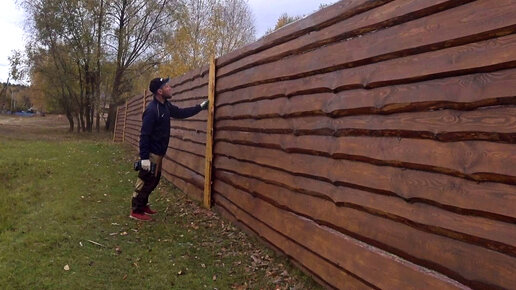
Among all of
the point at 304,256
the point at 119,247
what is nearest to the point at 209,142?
the point at 119,247

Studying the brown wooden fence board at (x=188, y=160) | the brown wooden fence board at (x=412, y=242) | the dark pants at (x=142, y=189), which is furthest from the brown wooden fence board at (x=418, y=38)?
the brown wooden fence board at (x=188, y=160)

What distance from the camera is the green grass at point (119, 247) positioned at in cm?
388

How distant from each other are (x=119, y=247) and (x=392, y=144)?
3.49 metres

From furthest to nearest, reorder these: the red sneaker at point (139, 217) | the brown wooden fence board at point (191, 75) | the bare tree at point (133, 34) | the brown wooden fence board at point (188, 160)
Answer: the bare tree at point (133, 34) < the brown wooden fence board at point (191, 75) < the brown wooden fence board at point (188, 160) < the red sneaker at point (139, 217)

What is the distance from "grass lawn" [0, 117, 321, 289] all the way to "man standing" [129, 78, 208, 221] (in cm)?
32

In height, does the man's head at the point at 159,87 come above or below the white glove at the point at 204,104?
above

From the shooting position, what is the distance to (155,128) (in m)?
6.07

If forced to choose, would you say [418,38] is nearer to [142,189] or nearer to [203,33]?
[142,189]

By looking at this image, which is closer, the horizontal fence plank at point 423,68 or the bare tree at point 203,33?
the horizontal fence plank at point 423,68

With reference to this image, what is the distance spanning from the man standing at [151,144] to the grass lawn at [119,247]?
0.32m

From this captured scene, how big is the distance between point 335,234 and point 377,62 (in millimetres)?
1371

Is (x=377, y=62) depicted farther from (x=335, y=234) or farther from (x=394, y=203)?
(x=335, y=234)

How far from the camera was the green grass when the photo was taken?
388 centimetres

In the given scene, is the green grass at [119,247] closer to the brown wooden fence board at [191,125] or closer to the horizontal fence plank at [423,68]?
the brown wooden fence board at [191,125]
